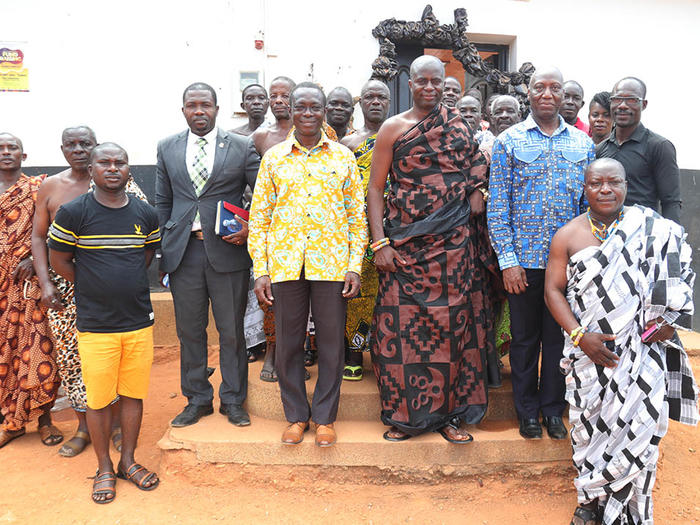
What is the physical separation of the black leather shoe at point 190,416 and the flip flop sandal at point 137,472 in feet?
1.00

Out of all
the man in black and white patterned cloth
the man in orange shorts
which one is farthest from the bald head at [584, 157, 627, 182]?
the man in orange shorts

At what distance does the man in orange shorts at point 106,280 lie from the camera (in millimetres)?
2863

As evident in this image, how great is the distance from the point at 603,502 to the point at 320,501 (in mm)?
1565

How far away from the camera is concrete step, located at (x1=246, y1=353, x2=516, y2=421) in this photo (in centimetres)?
337

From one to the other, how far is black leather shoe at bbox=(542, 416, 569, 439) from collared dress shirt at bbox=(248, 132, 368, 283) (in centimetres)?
151

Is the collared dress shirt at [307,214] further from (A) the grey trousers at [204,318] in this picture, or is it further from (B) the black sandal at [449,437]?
(B) the black sandal at [449,437]

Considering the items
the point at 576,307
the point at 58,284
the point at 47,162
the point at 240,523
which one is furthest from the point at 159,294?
the point at 576,307

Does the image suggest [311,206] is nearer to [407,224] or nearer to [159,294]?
[407,224]

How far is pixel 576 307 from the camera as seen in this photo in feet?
8.86

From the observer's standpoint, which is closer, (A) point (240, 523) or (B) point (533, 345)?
(A) point (240, 523)

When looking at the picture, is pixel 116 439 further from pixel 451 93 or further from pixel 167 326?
pixel 451 93

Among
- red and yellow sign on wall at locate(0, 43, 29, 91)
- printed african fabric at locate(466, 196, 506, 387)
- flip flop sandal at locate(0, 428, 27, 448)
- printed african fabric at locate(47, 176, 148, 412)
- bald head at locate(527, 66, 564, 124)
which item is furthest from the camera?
red and yellow sign on wall at locate(0, 43, 29, 91)

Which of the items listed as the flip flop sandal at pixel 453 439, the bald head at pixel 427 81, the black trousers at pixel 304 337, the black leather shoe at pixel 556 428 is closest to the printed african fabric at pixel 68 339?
the black trousers at pixel 304 337

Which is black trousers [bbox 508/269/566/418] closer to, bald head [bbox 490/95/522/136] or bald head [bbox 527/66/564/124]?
bald head [bbox 527/66/564/124]
